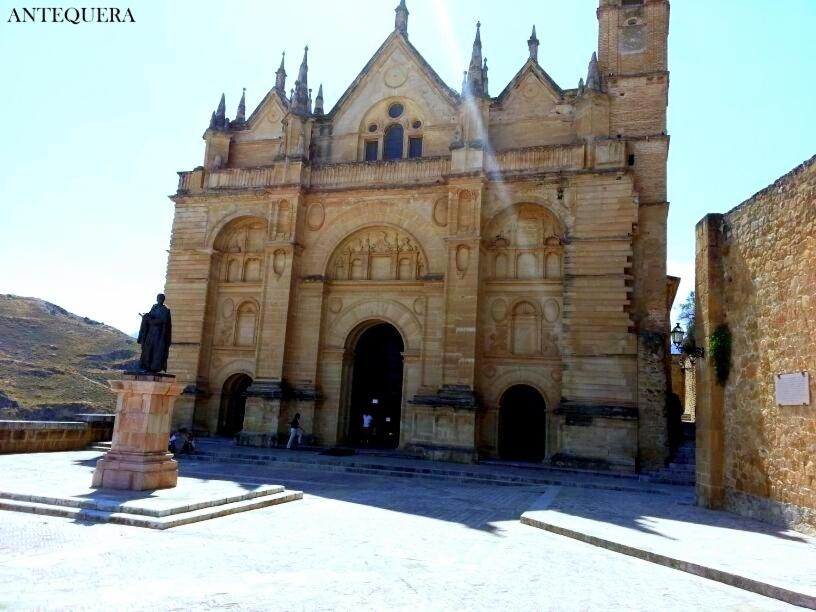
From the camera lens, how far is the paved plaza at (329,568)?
20.2ft

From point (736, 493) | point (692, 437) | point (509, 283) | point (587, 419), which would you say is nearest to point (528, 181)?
point (509, 283)

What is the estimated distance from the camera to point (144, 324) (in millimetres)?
13078

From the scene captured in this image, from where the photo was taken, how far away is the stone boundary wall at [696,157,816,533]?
10.5m

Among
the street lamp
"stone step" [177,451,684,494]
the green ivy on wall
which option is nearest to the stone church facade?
"stone step" [177,451,684,494]

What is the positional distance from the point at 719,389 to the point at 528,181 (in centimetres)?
1176

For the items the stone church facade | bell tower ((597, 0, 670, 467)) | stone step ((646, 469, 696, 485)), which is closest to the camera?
stone step ((646, 469, 696, 485))

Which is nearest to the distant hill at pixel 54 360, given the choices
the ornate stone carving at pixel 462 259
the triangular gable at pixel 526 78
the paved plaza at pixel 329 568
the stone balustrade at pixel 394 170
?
the stone balustrade at pixel 394 170

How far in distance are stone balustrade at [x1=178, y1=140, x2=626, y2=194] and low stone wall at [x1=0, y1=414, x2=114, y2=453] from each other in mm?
10884

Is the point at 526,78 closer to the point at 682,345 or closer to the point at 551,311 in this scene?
the point at 551,311

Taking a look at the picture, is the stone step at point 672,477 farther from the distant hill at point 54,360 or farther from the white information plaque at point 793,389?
the distant hill at point 54,360

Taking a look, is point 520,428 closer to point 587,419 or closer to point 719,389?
point 587,419

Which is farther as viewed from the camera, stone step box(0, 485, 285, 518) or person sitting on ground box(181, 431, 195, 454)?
person sitting on ground box(181, 431, 195, 454)

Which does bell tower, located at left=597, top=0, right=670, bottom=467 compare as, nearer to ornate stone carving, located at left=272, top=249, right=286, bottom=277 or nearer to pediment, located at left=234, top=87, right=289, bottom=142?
ornate stone carving, located at left=272, top=249, right=286, bottom=277

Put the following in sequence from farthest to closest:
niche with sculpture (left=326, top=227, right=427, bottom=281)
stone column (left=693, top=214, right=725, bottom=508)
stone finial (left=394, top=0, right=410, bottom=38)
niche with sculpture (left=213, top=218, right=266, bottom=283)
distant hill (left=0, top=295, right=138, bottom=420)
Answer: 1. distant hill (left=0, top=295, right=138, bottom=420)
2. stone finial (left=394, top=0, right=410, bottom=38)
3. niche with sculpture (left=213, top=218, right=266, bottom=283)
4. niche with sculpture (left=326, top=227, right=427, bottom=281)
5. stone column (left=693, top=214, right=725, bottom=508)
